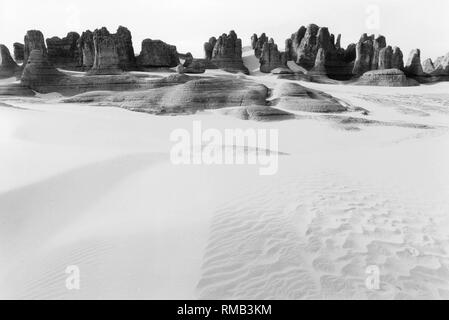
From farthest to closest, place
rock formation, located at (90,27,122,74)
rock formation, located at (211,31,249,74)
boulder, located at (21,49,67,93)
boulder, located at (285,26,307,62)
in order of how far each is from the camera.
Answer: boulder, located at (285,26,307,62) < rock formation, located at (211,31,249,74) < rock formation, located at (90,27,122,74) < boulder, located at (21,49,67,93)

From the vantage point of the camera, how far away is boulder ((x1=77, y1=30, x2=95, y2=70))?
1784 inches

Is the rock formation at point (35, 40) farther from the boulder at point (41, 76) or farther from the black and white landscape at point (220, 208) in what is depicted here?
the black and white landscape at point (220, 208)

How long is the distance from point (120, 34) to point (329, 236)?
4376cm

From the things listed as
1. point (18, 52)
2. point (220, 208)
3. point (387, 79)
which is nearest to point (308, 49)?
point (387, 79)

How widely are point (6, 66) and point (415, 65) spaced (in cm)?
5865

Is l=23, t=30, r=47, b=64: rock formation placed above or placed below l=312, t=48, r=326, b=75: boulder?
above

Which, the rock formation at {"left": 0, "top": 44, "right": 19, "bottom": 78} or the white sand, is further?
the rock formation at {"left": 0, "top": 44, "right": 19, "bottom": 78}

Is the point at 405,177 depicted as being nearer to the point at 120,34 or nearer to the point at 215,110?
the point at 215,110

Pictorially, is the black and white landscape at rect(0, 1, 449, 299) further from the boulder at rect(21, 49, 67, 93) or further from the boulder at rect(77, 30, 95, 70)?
the boulder at rect(77, 30, 95, 70)

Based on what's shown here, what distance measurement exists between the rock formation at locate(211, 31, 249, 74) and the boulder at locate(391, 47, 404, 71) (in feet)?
72.1

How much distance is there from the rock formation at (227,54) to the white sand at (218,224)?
4167 cm

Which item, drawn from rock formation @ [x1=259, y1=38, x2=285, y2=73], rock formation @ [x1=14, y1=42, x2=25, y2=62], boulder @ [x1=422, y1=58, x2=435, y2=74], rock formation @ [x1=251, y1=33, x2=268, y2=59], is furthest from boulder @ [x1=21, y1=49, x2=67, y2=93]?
boulder @ [x1=422, y1=58, x2=435, y2=74]

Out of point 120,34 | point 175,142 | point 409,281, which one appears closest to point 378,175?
point 409,281

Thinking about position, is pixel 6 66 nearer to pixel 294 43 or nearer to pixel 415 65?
pixel 294 43
